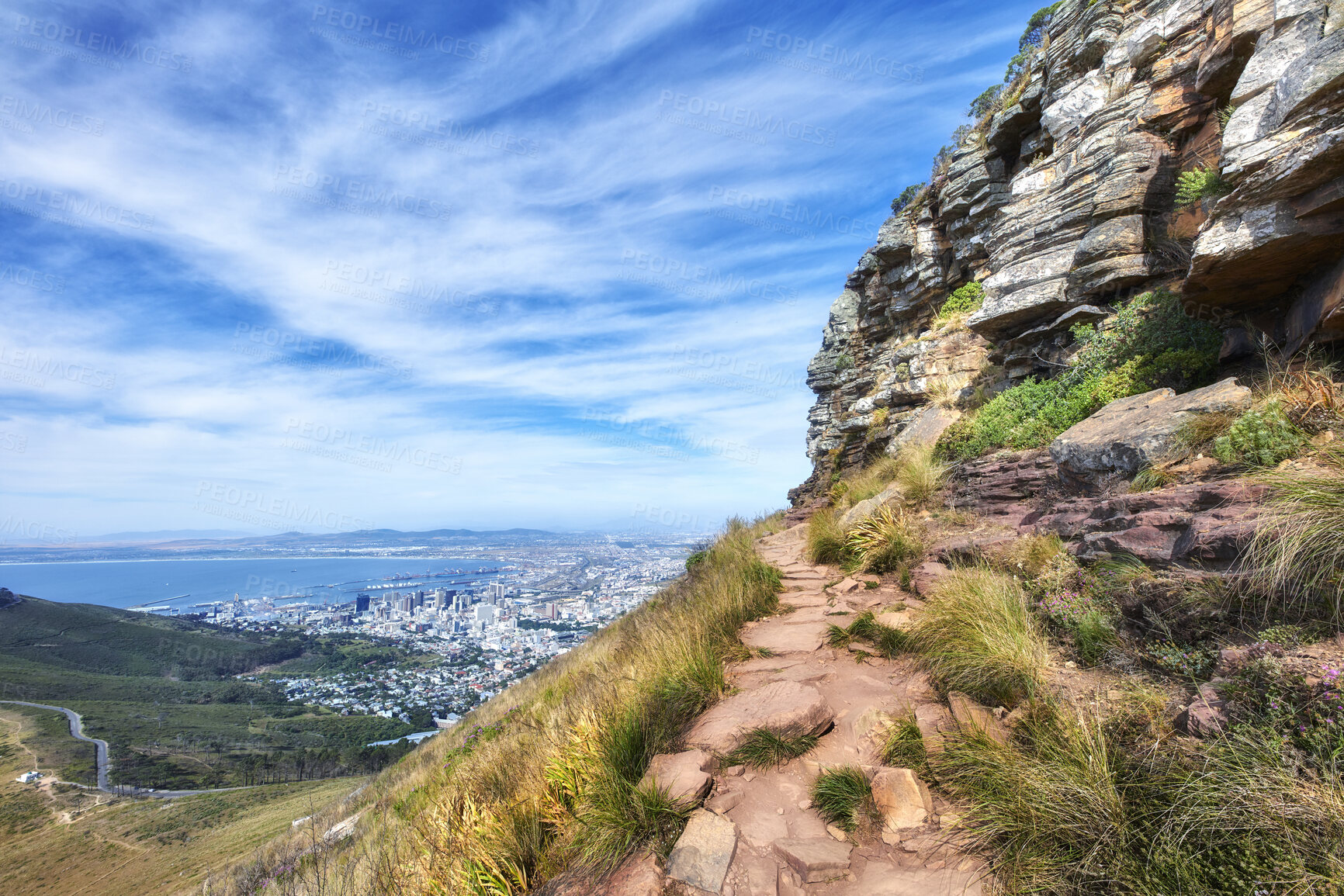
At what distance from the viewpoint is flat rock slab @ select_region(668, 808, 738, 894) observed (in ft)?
8.51

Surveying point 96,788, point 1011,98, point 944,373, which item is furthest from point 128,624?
point 1011,98

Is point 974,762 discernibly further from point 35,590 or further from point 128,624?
point 35,590

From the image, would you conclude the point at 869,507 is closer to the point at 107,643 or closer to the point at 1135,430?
the point at 1135,430

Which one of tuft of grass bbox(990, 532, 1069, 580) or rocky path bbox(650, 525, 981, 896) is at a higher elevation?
tuft of grass bbox(990, 532, 1069, 580)

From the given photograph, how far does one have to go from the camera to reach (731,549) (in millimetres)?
10344

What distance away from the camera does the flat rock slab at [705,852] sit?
2.59 m

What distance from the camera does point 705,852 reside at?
8.93ft

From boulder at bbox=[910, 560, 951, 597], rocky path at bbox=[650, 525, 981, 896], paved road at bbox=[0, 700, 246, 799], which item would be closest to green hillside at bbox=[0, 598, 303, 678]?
paved road at bbox=[0, 700, 246, 799]

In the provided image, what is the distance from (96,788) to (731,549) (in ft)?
112

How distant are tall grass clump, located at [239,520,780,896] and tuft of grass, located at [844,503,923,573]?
185 cm

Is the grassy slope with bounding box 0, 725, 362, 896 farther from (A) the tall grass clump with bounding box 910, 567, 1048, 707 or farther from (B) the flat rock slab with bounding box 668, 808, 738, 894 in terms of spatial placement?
(A) the tall grass clump with bounding box 910, 567, 1048, 707

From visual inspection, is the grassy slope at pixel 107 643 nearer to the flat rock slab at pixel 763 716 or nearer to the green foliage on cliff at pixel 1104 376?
the flat rock slab at pixel 763 716

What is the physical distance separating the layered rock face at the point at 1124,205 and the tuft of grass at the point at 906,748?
214 inches

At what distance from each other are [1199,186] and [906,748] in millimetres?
8408
